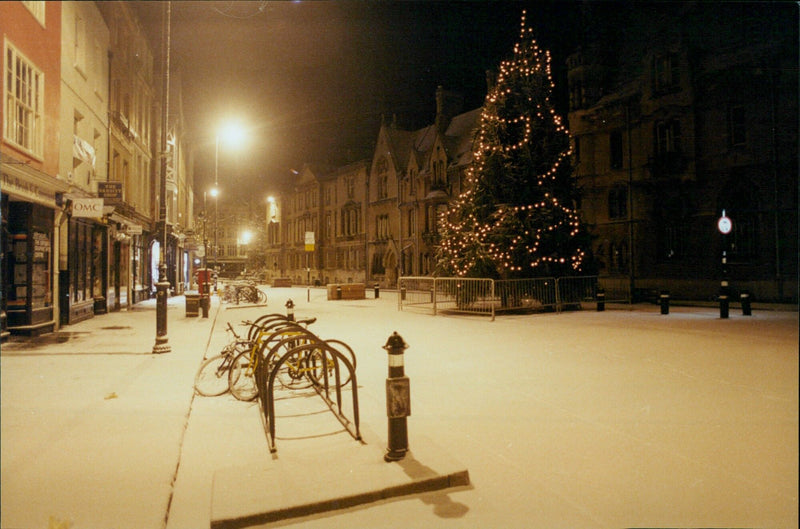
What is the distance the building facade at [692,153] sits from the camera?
24734 mm

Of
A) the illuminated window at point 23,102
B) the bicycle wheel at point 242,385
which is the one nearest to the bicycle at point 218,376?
the bicycle wheel at point 242,385

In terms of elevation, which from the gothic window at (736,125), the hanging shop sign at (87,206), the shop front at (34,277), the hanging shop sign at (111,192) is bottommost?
the shop front at (34,277)

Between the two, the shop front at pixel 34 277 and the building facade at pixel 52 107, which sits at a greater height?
the building facade at pixel 52 107

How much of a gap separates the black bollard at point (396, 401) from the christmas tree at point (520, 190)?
15501mm

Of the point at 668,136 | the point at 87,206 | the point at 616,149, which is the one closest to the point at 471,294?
the point at 87,206

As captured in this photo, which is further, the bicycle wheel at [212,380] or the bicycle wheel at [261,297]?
the bicycle wheel at [261,297]

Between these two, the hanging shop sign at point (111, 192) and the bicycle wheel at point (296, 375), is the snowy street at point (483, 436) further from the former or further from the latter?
the hanging shop sign at point (111, 192)

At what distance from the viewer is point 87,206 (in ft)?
23.8

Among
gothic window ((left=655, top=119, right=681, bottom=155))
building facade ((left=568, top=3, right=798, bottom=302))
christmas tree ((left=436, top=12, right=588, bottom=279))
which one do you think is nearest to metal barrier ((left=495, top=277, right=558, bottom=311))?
christmas tree ((left=436, top=12, right=588, bottom=279))

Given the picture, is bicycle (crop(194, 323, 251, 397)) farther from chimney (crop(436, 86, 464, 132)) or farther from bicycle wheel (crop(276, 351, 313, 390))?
chimney (crop(436, 86, 464, 132))

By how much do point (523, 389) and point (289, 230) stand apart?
2652 inches

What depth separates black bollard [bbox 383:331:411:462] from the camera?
178 inches

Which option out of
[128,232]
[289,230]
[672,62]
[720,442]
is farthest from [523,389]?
[289,230]

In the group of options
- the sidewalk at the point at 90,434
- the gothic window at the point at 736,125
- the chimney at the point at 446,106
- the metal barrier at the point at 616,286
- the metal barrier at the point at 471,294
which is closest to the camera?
the sidewalk at the point at 90,434
